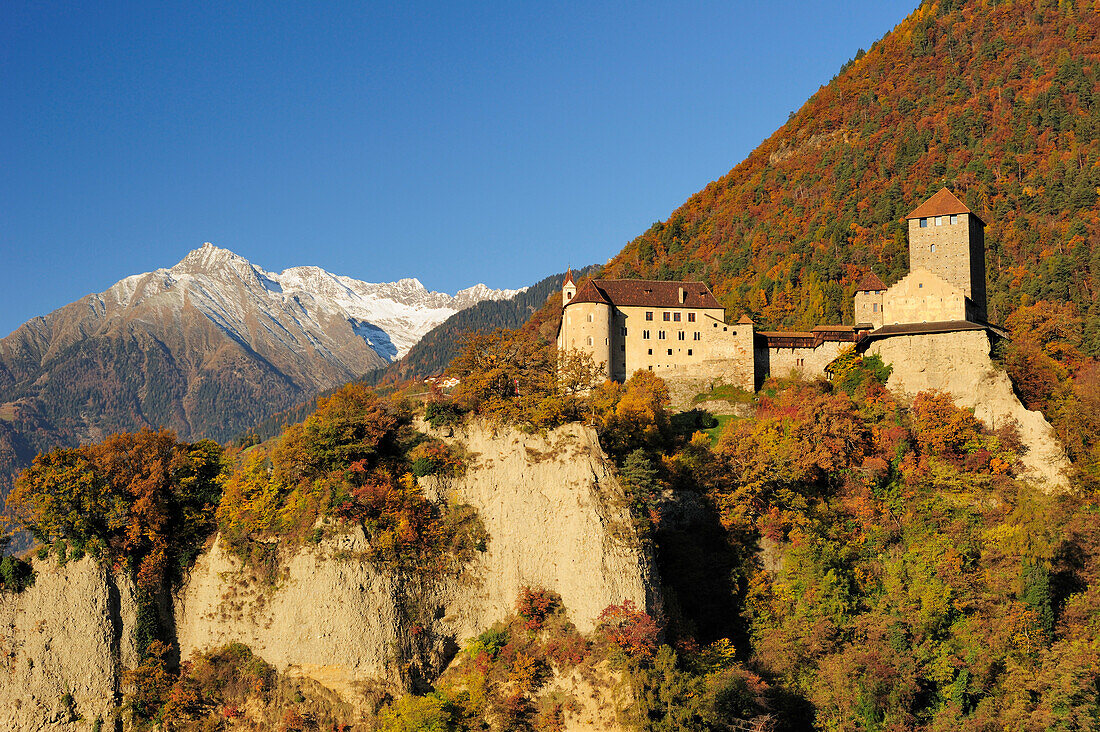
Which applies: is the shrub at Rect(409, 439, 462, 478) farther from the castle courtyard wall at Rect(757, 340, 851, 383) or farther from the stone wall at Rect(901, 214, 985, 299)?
the stone wall at Rect(901, 214, 985, 299)

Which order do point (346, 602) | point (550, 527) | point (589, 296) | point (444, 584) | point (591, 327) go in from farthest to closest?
point (589, 296) → point (591, 327) → point (550, 527) → point (444, 584) → point (346, 602)

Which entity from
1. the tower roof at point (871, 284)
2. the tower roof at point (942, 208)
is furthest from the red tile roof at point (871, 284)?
the tower roof at point (942, 208)

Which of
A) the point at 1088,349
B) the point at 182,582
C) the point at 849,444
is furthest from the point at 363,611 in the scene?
the point at 1088,349

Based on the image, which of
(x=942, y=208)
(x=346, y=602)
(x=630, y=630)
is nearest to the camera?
(x=630, y=630)

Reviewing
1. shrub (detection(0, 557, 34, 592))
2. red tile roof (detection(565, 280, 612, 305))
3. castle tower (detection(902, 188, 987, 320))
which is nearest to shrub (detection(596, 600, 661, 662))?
shrub (detection(0, 557, 34, 592))

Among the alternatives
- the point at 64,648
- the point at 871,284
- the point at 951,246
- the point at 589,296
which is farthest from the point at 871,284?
the point at 64,648

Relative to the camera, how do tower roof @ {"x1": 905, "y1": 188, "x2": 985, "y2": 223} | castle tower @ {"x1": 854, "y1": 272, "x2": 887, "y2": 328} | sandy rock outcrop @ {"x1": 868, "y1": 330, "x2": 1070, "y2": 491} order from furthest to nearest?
castle tower @ {"x1": 854, "y1": 272, "x2": 887, "y2": 328}, tower roof @ {"x1": 905, "y1": 188, "x2": 985, "y2": 223}, sandy rock outcrop @ {"x1": 868, "y1": 330, "x2": 1070, "y2": 491}

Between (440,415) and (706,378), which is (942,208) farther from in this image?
(440,415)

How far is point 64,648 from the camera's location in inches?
1812

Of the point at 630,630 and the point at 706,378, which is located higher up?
the point at 706,378

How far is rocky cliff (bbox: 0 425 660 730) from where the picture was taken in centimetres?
4488

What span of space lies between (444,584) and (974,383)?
3536 cm

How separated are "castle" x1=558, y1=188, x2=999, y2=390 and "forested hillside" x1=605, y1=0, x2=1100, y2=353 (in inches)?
502

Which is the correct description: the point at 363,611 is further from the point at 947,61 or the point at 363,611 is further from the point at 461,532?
the point at 947,61
